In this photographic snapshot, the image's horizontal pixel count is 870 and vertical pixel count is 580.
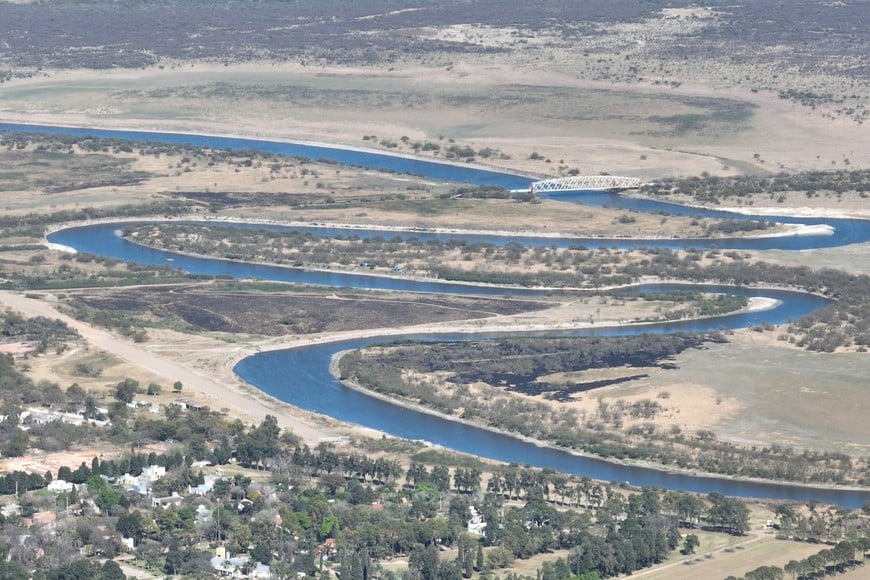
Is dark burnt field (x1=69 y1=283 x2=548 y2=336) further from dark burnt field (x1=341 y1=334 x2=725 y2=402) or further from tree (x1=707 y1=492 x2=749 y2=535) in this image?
tree (x1=707 y1=492 x2=749 y2=535)

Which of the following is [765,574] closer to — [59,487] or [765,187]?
[59,487]

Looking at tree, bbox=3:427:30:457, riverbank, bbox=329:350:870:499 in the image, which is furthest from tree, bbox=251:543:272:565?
riverbank, bbox=329:350:870:499

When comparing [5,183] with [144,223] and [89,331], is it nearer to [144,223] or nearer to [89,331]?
[144,223]

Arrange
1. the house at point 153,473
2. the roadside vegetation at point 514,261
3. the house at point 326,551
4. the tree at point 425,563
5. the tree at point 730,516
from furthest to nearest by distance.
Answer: the roadside vegetation at point 514,261, the house at point 153,473, the tree at point 730,516, the house at point 326,551, the tree at point 425,563

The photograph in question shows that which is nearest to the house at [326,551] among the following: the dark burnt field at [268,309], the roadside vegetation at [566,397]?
the roadside vegetation at [566,397]

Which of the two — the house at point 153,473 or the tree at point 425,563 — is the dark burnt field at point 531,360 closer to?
the house at point 153,473

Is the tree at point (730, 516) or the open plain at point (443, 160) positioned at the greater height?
the tree at point (730, 516)

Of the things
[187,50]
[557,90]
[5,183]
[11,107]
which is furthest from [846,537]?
[187,50]
